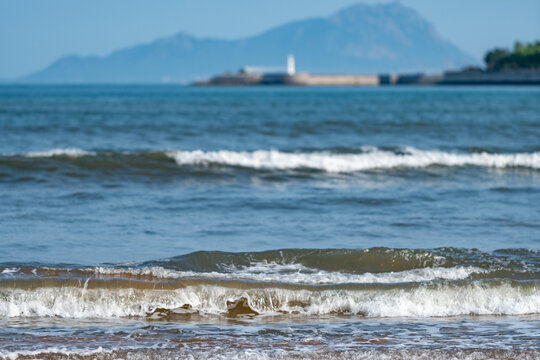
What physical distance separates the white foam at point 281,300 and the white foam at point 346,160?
921 cm

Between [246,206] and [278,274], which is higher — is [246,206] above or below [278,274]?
above

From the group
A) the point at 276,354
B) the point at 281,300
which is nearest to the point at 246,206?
the point at 281,300

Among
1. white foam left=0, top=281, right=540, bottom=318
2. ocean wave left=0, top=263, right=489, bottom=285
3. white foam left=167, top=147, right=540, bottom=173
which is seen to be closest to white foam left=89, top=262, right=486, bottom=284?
ocean wave left=0, top=263, right=489, bottom=285

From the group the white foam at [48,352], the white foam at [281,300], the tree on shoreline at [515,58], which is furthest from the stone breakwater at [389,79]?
the white foam at [48,352]

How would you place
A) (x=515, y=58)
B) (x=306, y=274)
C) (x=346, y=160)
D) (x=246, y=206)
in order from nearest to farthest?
(x=306, y=274) → (x=246, y=206) → (x=346, y=160) → (x=515, y=58)

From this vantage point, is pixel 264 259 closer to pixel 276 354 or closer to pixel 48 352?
pixel 276 354

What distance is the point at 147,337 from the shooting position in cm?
551

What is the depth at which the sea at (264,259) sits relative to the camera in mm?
5500

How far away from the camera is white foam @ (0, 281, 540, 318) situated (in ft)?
20.6

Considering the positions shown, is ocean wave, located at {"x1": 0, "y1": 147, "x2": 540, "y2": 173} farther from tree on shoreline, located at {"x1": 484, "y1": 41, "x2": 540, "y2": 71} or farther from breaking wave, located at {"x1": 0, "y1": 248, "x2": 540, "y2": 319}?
tree on shoreline, located at {"x1": 484, "y1": 41, "x2": 540, "y2": 71}

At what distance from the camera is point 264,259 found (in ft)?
25.0

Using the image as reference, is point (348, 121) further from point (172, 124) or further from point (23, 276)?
point (23, 276)

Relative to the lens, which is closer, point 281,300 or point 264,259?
point 281,300

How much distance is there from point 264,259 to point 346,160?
952 centimetres
